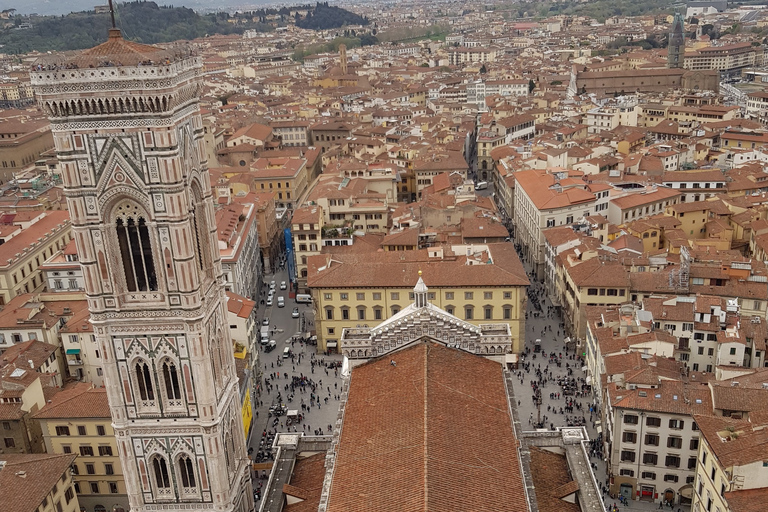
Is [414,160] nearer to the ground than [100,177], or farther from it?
nearer to the ground

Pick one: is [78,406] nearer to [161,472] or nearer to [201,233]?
[161,472]

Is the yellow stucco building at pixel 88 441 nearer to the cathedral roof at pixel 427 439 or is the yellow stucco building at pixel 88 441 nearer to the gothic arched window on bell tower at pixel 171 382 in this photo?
the gothic arched window on bell tower at pixel 171 382

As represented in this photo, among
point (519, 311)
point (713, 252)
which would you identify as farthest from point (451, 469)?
point (713, 252)

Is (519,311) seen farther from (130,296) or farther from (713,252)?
(130,296)

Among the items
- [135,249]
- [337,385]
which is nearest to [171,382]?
[135,249]

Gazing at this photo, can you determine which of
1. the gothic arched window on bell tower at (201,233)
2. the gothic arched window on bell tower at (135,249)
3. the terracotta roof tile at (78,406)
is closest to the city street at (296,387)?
the terracotta roof tile at (78,406)

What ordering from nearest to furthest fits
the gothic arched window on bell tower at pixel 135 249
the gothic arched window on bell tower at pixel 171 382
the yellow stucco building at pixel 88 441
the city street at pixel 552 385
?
the gothic arched window on bell tower at pixel 135 249
the gothic arched window on bell tower at pixel 171 382
the yellow stucco building at pixel 88 441
the city street at pixel 552 385

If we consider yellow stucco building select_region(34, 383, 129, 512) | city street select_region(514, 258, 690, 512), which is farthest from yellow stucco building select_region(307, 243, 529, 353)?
yellow stucco building select_region(34, 383, 129, 512)

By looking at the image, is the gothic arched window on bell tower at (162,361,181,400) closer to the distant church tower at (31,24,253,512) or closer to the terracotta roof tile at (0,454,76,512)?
the distant church tower at (31,24,253,512)
